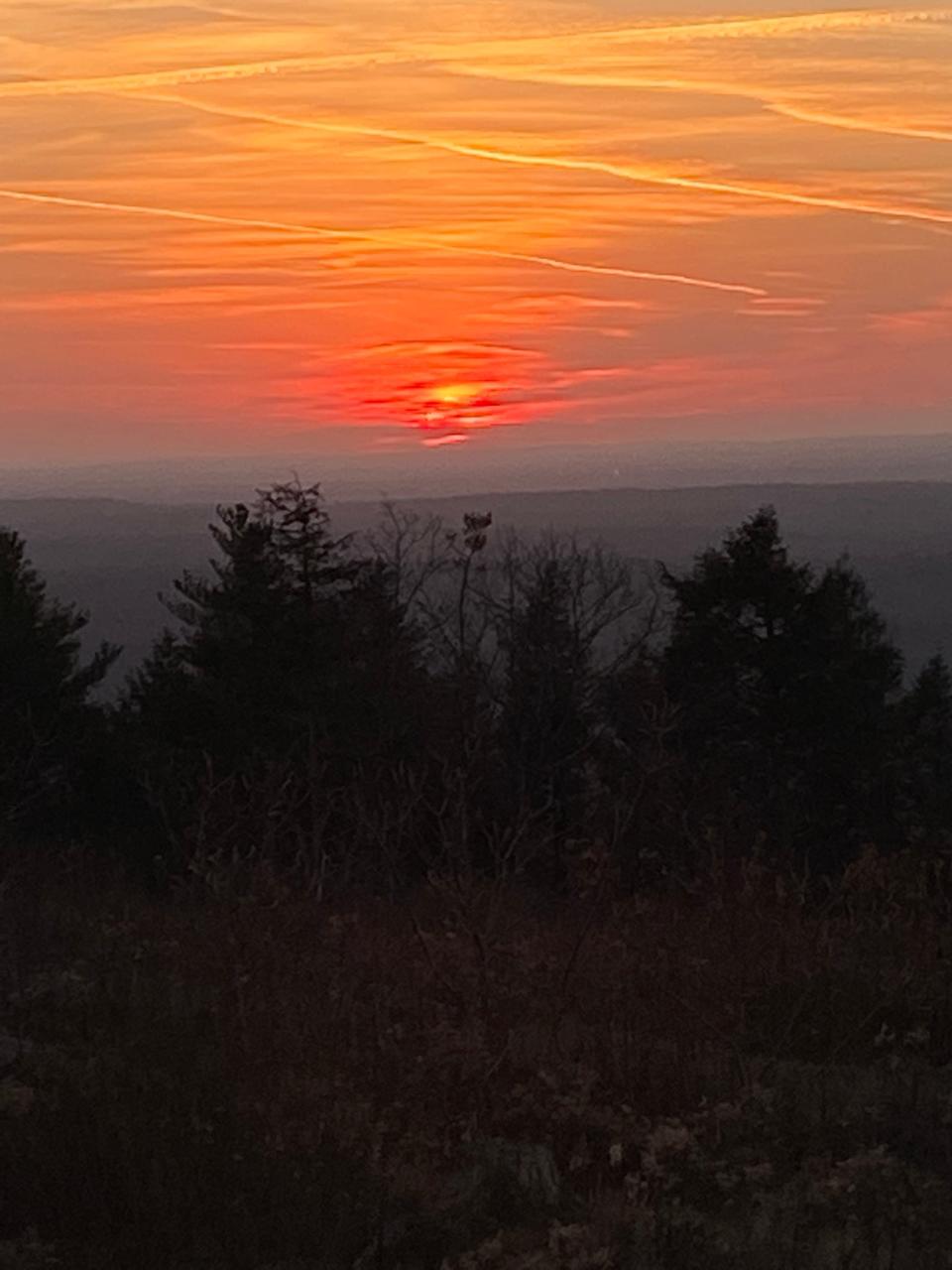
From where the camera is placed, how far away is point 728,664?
3741 cm

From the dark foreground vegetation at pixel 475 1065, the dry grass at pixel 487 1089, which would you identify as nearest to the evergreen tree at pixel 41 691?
the dark foreground vegetation at pixel 475 1065

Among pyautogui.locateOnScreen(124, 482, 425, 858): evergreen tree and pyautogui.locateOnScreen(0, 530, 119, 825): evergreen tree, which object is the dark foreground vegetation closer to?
pyautogui.locateOnScreen(0, 530, 119, 825): evergreen tree

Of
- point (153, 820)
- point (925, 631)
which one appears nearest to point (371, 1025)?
point (153, 820)

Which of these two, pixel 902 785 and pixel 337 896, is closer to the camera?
pixel 337 896

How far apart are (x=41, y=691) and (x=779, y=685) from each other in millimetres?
14928

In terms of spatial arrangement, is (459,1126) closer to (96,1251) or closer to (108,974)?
(96,1251)

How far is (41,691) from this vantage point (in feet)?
98.9

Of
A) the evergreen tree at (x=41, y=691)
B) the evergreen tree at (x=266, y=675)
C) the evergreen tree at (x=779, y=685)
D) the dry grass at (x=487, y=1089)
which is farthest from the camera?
the evergreen tree at (x=779, y=685)

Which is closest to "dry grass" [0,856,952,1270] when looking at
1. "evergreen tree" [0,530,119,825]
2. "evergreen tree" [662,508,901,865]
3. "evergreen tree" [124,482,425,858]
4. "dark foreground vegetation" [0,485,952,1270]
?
"dark foreground vegetation" [0,485,952,1270]

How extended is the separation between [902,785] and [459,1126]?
33.6 metres

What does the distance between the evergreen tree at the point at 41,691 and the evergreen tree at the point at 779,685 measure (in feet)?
39.2

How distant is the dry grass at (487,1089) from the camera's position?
616cm

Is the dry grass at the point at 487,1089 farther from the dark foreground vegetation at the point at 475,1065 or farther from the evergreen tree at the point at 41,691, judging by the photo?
the evergreen tree at the point at 41,691

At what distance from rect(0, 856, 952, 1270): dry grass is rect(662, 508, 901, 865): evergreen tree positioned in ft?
85.3
